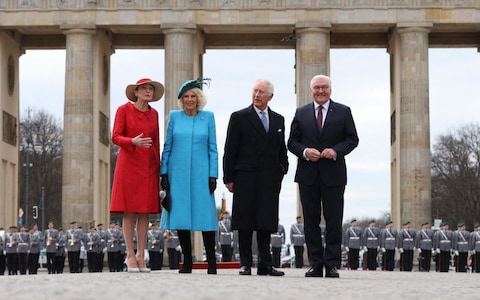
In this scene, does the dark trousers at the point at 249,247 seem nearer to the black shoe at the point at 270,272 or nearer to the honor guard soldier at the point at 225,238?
the black shoe at the point at 270,272

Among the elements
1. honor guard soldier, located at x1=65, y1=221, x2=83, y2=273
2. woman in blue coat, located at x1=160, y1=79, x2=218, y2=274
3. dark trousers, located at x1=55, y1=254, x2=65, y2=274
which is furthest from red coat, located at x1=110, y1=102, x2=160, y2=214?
dark trousers, located at x1=55, y1=254, x2=65, y2=274

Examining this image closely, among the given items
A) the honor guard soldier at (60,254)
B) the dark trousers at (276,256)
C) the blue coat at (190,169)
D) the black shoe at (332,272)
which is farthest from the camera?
the honor guard soldier at (60,254)

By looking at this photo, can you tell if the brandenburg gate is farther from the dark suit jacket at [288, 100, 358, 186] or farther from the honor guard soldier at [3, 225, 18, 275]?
the dark suit jacket at [288, 100, 358, 186]

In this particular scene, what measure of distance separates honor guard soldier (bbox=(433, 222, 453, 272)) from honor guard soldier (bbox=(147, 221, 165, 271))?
8.92m

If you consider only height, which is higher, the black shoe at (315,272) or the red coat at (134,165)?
the red coat at (134,165)

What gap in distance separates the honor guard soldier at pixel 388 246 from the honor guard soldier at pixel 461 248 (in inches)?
76.3

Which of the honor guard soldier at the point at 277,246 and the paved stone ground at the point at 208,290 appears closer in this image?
the paved stone ground at the point at 208,290

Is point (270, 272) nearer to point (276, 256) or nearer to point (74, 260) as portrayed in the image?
point (276, 256)

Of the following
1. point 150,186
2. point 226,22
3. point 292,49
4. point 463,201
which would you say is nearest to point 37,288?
point 150,186

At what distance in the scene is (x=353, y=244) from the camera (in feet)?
122

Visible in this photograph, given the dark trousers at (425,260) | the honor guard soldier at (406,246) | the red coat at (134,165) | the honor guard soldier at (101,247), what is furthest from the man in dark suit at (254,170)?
the honor guard soldier at (101,247)

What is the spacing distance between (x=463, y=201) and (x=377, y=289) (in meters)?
67.4

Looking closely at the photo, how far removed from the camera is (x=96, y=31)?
154 ft

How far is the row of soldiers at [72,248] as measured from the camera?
37688 millimetres
